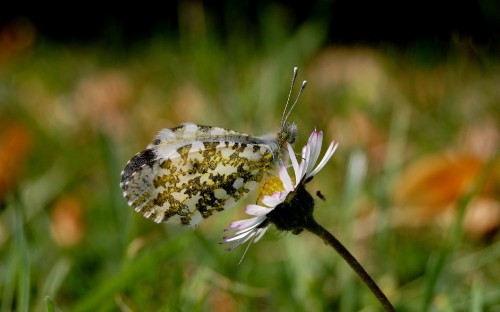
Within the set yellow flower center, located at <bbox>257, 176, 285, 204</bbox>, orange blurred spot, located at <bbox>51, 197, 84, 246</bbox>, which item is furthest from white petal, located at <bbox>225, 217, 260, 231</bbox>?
orange blurred spot, located at <bbox>51, 197, 84, 246</bbox>

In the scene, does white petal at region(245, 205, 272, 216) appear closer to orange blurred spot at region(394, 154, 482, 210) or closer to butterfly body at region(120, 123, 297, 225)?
butterfly body at region(120, 123, 297, 225)

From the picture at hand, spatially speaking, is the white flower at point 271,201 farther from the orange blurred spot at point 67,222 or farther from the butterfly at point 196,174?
the orange blurred spot at point 67,222

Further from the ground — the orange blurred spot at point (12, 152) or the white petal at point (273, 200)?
the orange blurred spot at point (12, 152)

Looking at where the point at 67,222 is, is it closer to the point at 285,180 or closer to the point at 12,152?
the point at 12,152

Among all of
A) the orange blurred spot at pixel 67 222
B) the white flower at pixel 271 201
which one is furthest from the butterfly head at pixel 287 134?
the orange blurred spot at pixel 67 222

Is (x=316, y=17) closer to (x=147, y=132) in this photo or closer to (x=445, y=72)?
(x=445, y=72)

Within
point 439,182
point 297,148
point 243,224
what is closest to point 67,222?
point 297,148

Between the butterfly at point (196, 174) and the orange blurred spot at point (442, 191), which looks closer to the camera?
the butterfly at point (196, 174)
